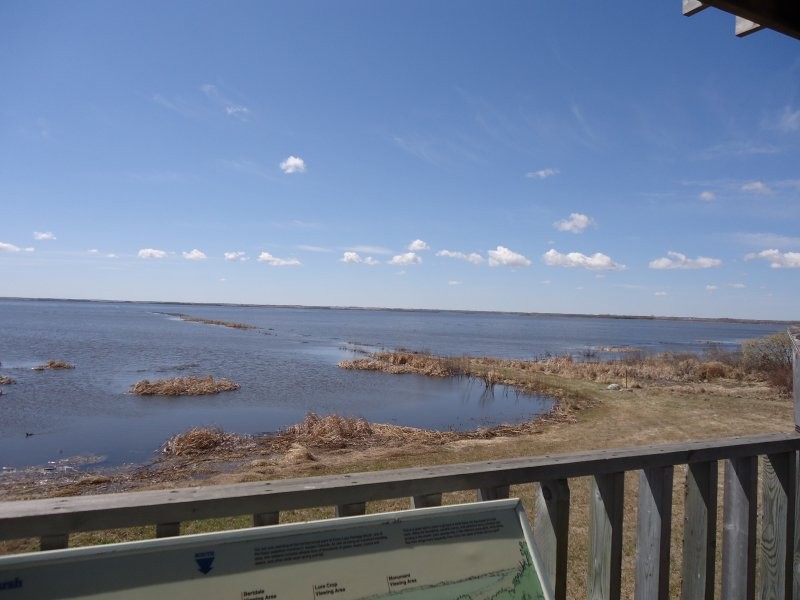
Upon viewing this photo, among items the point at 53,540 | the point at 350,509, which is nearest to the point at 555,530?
the point at 350,509

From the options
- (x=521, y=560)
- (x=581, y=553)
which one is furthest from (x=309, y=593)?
(x=581, y=553)

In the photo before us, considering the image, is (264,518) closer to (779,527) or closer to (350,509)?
(350,509)

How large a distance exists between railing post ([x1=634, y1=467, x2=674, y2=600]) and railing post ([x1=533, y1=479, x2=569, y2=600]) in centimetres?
44

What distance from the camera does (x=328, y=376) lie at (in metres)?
31.6

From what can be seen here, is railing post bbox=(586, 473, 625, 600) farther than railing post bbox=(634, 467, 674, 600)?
No

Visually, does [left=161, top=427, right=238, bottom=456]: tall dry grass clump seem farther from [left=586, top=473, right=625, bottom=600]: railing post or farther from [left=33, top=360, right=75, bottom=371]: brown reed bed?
[left=33, top=360, right=75, bottom=371]: brown reed bed

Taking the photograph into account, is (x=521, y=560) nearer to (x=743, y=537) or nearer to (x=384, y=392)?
(x=743, y=537)

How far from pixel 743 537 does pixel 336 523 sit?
2230mm

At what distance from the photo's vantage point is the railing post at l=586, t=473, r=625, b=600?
7.88 ft

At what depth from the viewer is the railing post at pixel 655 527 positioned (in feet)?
8.24

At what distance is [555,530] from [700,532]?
892 millimetres

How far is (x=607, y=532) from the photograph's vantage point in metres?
2.41

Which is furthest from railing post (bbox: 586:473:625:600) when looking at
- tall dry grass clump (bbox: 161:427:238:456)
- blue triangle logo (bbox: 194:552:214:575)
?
tall dry grass clump (bbox: 161:427:238:456)

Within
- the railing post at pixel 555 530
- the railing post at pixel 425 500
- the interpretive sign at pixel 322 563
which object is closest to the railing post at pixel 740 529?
the railing post at pixel 555 530
